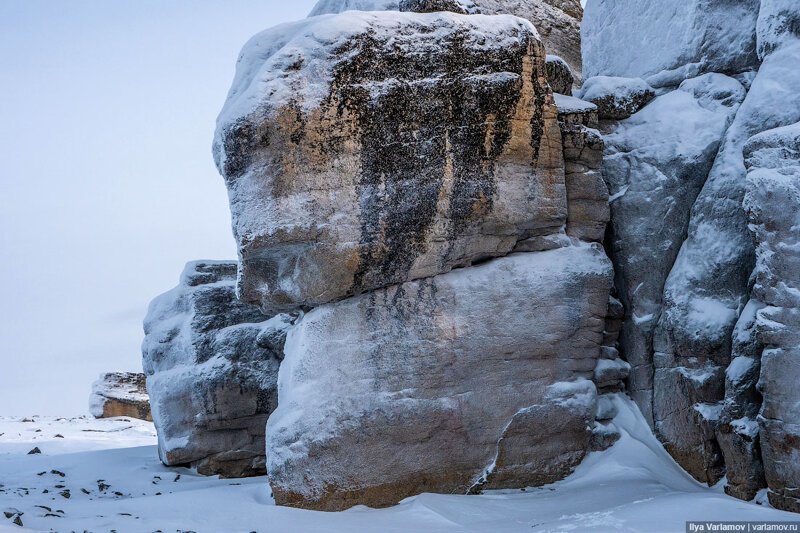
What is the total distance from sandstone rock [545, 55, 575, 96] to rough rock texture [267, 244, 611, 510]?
197 cm

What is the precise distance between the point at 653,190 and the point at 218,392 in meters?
5.34

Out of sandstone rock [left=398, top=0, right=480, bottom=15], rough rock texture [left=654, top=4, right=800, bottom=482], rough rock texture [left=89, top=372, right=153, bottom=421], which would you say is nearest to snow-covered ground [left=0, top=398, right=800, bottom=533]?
A: rough rock texture [left=654, top=4, right=800, bottom=482]

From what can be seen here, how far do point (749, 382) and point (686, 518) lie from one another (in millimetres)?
1508

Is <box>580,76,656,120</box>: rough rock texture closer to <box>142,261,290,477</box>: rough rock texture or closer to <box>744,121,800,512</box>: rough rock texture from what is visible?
<box>744,121,800,512</box>: rough rock texture

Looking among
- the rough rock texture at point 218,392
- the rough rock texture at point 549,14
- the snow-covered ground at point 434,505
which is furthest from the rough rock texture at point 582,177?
the rough rock texture at point 218,392

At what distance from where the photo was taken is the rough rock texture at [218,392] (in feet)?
30.8

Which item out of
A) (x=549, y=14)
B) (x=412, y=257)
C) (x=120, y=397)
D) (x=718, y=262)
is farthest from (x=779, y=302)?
(x=120, y=397)

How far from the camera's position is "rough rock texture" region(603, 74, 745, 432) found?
A: 25.7ft

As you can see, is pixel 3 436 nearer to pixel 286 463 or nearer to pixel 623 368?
pixel 286 463

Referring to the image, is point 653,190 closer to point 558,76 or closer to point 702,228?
point 702,228

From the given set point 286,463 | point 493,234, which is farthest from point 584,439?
point 286,463

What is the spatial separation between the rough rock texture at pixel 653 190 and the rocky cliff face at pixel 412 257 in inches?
18.4

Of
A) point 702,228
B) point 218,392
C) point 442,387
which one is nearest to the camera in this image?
point 442,387

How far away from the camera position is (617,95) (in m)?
8.52
